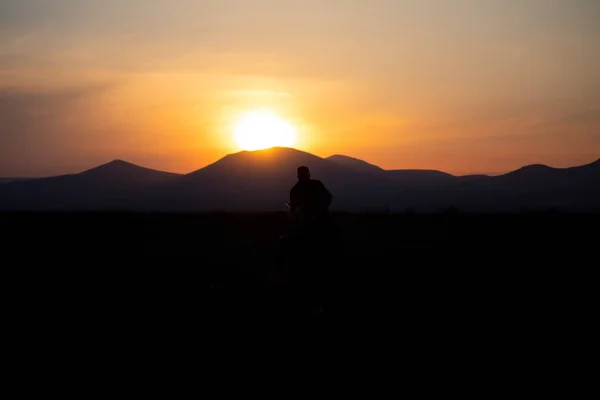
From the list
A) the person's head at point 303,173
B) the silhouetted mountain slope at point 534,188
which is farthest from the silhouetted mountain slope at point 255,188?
the person's head at point 303,173

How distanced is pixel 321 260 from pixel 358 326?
1310mm

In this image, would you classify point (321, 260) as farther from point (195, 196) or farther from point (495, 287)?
point (195, 196)

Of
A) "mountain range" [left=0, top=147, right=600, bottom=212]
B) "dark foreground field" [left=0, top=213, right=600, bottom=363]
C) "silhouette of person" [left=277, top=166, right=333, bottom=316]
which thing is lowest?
"dark foreground field" [left=0, top=213, right=600, bottom=363]

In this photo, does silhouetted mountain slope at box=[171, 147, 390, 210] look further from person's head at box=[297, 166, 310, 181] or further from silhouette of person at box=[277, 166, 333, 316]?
silhouette of person at box=[277, 166, 333, 316]

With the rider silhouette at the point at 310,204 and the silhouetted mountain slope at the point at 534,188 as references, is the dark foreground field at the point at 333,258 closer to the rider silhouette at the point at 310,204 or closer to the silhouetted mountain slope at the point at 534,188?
the rider silhouette at the point at 310,204

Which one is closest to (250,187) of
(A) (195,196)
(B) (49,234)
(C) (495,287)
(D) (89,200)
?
(A) (195,196)

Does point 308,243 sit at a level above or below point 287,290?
above

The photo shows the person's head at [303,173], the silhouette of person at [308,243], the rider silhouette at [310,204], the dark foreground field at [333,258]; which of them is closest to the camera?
the silhouette of person at [308,243]

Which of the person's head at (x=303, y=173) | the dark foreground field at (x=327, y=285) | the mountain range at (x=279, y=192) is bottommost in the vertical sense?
the dark foreground field at (x=327, y=285)

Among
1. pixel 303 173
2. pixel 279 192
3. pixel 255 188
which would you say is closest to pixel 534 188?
pixel 279 192

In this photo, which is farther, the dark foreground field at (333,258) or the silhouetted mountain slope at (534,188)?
the silhouetted mountain slope at (534,188)

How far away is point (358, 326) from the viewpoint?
463 inches

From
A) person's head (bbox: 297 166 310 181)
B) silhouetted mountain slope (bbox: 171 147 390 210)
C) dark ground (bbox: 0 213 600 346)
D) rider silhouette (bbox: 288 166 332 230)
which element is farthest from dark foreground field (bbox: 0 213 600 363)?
silhouetted mountain slope (bbox: 171 147 390 210)

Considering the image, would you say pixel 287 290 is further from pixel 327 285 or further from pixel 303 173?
pixel 303 173
